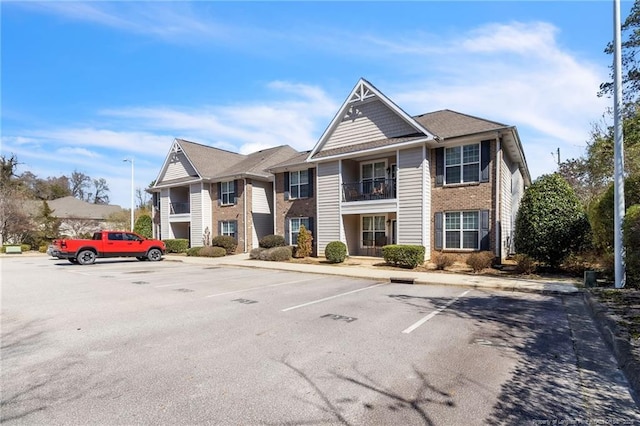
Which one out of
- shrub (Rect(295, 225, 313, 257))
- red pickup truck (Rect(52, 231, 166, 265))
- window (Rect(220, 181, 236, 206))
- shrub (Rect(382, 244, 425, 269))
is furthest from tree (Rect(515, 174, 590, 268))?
red pickup truck (Rect(52, 231, 166, 265))

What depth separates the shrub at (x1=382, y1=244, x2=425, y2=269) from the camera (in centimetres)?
1608

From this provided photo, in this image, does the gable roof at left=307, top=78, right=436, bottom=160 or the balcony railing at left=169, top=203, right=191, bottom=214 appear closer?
the gable roof at left=307, top=78, right=436, bottom=160

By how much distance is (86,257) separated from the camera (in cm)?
2005

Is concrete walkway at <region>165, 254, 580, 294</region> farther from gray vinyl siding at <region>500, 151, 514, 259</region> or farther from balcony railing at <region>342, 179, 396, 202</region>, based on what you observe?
gray vinyl siding at <region>500, 151, 514, 259</region>

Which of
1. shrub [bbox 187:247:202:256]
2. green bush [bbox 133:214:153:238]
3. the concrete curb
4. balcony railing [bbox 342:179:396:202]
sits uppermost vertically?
balcony railing [bbox 342:179:396:202]

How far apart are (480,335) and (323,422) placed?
3.89 metres

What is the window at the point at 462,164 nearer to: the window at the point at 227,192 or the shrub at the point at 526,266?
the shrub at the point at 526,266

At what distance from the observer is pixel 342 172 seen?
20719mm

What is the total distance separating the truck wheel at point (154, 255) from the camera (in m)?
22.6

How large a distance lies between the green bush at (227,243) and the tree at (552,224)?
18.5 meters

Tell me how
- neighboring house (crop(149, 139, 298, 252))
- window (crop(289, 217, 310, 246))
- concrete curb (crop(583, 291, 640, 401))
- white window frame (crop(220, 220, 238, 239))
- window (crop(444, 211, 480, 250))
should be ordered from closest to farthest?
concrete curb (crop(583, 291, 640, 401)) → window (crop(444, 211, 480, 250)) → window (crop(289, 217, 310, 246)) → neighboring house (crop(149, 139, 298, 252)) → white window frame (crop(220, 220, 238, 239))

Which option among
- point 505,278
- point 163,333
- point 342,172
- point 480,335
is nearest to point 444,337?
point 480,335

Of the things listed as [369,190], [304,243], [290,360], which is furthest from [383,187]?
[290,360]

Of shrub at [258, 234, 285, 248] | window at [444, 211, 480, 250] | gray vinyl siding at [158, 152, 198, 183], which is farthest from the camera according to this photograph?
gray vinyl siding at [158, 152, 198, 183]
